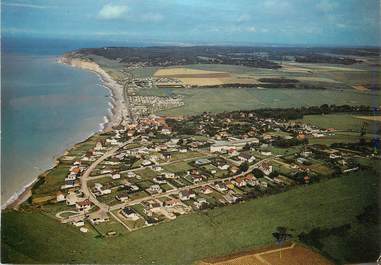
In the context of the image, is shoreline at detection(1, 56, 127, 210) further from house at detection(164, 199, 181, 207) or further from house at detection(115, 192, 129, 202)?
house at detection(164, 199, 181, 207)

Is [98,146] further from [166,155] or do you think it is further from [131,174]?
[166,155]

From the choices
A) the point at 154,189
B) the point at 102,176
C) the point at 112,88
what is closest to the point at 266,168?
the point at 154,189

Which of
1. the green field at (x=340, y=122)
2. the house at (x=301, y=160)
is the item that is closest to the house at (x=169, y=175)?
the house at (x=301, y=160)

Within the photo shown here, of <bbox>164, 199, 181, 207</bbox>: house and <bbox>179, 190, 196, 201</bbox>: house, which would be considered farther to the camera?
<bbox>179, 190, 196, 201</bbox>: house

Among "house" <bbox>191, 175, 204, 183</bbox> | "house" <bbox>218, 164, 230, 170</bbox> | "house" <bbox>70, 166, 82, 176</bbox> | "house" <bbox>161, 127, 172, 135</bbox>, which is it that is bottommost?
"house" <bbox>191, 175, 204, 183</bbox>

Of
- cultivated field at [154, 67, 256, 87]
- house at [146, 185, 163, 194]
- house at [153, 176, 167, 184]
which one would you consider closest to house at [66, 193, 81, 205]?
house at [146, 185, 163, 194]

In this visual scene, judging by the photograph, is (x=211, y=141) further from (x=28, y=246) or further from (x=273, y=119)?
(x=28, y=246)

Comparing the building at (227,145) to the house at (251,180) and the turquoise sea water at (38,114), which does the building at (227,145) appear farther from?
the turquoise sea water at (38,114)
